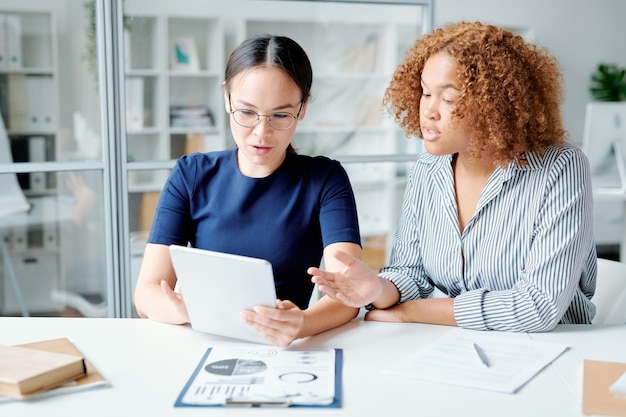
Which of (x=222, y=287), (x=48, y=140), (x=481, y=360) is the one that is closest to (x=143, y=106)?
(x=48, y=140)

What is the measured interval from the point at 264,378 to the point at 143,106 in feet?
12.1

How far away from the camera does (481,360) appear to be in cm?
130

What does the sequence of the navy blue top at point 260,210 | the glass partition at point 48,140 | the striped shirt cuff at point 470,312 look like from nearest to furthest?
the striped shirt cuff at point 470,312 < the navy blue top at point 260,210 < the glass partition at point 48,140

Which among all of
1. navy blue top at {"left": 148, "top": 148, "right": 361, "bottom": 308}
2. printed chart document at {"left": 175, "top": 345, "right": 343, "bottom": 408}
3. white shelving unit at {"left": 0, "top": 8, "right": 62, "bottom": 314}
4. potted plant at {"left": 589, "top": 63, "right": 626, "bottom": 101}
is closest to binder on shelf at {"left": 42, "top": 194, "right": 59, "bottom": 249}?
white shelving unit at {"left": 0, "top": 8, "right": 62, "bottom": 314}

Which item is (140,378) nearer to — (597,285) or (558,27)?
(597,285)

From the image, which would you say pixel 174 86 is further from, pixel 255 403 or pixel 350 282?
pixel 255 403

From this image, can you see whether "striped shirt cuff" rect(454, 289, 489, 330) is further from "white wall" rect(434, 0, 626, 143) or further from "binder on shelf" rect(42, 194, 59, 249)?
"white wall" rect(434, 0, 626, 143)

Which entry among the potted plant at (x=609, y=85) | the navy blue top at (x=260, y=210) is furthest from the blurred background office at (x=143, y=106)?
the navy blue top at (x=260, y=210)

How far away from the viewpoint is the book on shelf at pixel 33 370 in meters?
1.14

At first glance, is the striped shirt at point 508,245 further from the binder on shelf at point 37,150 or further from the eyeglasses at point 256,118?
the binder on shelf at point 37,150

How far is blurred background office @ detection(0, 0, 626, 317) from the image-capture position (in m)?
2.68

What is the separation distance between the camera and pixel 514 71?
62.7 inches

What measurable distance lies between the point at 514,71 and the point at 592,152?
2.92 metres

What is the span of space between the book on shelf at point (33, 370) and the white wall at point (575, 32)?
240 inches
